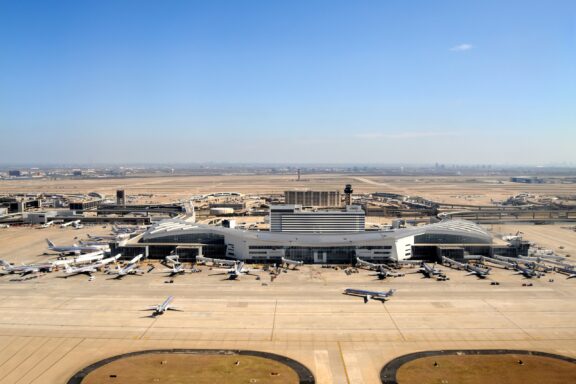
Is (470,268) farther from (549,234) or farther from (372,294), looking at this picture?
(549,234)

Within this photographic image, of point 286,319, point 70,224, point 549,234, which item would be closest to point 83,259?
point 286,319

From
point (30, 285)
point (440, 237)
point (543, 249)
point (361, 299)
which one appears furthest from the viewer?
point (543, 249)

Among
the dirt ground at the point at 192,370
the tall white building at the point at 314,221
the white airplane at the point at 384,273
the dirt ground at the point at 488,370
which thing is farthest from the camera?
the tall white building at the point at 314,221

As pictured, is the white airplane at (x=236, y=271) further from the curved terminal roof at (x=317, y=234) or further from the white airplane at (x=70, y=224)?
the white airplane at (x=70, y=224)

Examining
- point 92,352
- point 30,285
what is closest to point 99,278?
point 30,285

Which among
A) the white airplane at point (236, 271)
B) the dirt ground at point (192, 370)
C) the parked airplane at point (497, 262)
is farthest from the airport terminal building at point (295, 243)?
the dirt ground at point (192, 370)

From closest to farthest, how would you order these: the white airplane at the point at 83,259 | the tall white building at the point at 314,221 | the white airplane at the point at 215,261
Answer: the white airplane at the point at 83,259 < the white airplane at the point at 215,261 < the tall white building at the point at 314,221

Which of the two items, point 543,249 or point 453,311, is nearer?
point 453,311

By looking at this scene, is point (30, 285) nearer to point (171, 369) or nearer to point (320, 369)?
point (171, 369)
